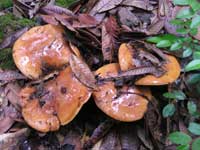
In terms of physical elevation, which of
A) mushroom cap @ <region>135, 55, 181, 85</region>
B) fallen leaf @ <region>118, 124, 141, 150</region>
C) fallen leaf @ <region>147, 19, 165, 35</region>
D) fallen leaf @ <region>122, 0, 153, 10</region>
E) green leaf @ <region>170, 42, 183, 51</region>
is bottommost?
fallen leaf @ <region>118, 124, 141, 150</region>

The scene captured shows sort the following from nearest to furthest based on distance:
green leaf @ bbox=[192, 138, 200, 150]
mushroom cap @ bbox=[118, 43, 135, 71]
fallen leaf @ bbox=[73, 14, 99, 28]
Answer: green leaf @ bbox=[192, 138, 200, 150]
mushroom cap @ bbox=[118, 43, 135, 71]
fallen leaf @ bbox=[73, 14, 99, 28]

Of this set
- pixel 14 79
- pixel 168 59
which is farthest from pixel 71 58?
pixel 168 59

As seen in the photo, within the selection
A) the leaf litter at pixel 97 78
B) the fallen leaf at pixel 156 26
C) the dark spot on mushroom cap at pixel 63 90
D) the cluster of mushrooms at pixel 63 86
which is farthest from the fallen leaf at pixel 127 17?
the dark spot on mushroom cap at pixel 63 90

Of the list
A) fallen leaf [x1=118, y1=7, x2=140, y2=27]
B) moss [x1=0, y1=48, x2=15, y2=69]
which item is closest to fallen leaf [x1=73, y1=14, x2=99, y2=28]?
fallen leaf [x1=118, y1=7, x2=140, y2=27]

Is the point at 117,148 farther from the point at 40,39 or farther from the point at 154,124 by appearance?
the point at 40,39

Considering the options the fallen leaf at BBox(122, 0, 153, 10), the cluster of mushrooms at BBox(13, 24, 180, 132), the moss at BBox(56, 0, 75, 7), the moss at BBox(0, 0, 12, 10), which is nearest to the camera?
the cluster of mushrooms at BBox(13, 24, 180, 132)

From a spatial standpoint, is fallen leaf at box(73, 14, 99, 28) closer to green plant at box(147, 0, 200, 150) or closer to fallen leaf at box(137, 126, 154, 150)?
green plant at box(147, 0, 200, 150)
